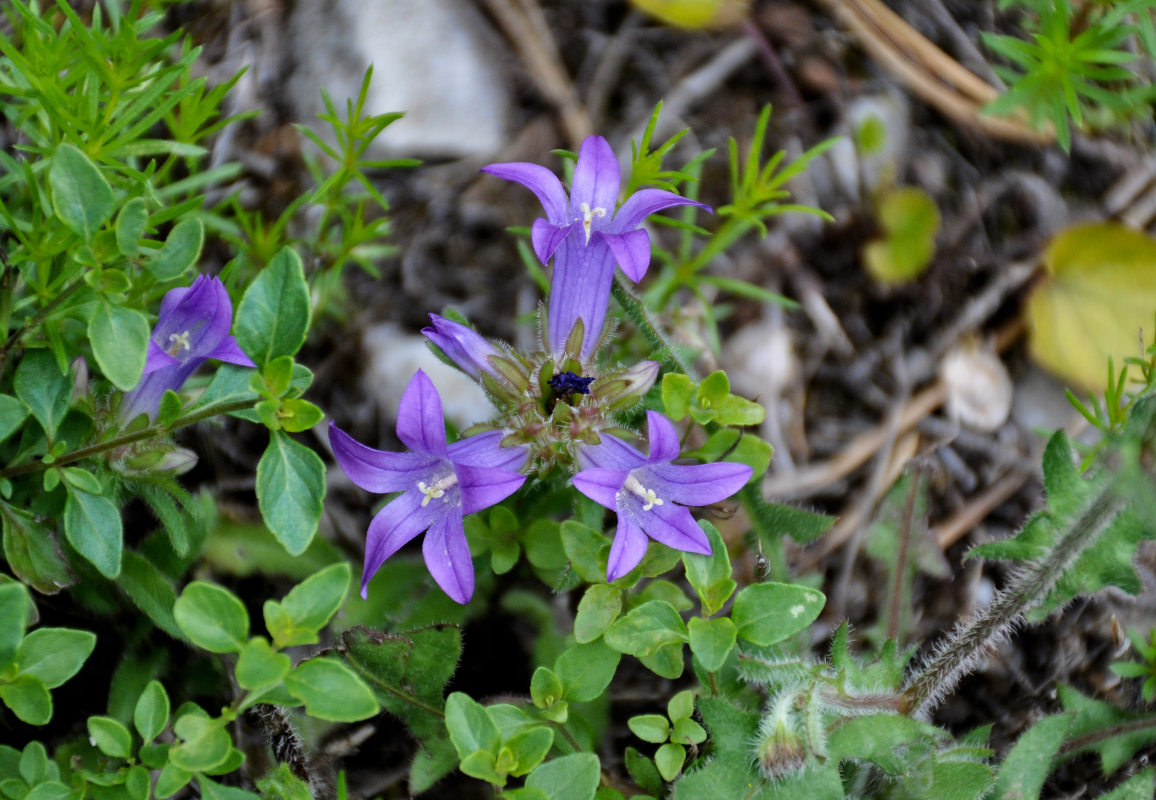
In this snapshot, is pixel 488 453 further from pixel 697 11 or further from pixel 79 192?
pixel 697 11

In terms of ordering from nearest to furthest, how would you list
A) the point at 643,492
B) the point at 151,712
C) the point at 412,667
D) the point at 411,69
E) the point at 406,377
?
the point at 151,712 < the point at 643,492 < the point at 412,667 < the point at 406,377 < the point at 411,69

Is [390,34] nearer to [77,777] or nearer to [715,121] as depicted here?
[715,121]

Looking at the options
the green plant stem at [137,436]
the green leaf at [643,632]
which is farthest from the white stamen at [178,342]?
the green leaf at [643,632]

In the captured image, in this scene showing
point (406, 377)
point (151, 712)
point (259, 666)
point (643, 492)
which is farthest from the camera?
point (406, 377)

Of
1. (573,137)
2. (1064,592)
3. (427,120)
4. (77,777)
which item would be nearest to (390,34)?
(427,120)

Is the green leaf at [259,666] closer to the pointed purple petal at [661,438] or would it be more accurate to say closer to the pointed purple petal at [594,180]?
the pointed purple petal at [661,438]

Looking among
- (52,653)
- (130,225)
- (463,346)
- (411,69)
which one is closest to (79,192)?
(130,225)

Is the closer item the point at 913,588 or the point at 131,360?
the point at 131,360
